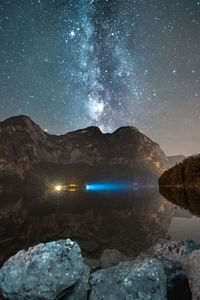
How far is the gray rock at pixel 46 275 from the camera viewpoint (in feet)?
15.5

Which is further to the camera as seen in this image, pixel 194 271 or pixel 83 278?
pixel 83 278

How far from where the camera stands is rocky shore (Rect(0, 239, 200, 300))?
4.79m

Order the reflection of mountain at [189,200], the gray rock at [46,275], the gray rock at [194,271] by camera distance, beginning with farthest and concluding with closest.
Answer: the reflection of mountain at [189,200] < the gray rock at [194,271] < the gray rock at [46,275]

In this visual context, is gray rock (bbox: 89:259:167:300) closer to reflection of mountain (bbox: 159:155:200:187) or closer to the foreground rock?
the foreground rock

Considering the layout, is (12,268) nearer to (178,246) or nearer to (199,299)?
(199,299)

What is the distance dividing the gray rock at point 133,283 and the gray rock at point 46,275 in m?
0.53

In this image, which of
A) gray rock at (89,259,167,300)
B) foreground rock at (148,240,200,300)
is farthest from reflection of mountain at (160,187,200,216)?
gray rock at (89,259,167,300)

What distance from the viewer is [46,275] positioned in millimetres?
4867

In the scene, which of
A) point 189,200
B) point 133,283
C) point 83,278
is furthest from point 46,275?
point 189,200

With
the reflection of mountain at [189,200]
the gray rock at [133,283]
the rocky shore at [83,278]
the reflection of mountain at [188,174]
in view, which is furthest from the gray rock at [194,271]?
the reflection of mountain at [188,174]

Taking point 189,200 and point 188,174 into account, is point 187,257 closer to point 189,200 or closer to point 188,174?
point 189,200

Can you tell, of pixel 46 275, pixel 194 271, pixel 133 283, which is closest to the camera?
pixel 46 275

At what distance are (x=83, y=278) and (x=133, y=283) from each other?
5.31ft

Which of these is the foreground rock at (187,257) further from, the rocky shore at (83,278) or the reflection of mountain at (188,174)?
the reflection of mountain at (188,174)
